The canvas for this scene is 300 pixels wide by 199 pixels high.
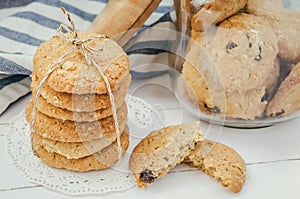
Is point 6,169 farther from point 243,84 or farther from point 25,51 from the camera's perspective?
point 243,84

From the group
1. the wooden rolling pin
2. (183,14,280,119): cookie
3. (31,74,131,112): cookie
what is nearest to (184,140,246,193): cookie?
(183,14,280,119): cookie

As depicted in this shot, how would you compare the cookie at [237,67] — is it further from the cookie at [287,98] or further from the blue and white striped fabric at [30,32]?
the blue and white striped fabric at [30,32]

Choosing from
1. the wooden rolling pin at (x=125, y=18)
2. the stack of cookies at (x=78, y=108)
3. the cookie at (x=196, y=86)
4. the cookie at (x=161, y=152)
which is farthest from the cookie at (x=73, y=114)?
the wooden rolling pin at (x=125, y=18)

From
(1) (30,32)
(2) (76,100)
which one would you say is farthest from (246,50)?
(1) (30,32)

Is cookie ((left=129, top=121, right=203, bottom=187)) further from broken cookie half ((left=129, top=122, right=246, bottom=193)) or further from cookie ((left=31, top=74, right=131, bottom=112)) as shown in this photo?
cookie ((left=31, top=74, right=131, bottom=112))

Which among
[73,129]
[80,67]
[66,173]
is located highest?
[80,67]

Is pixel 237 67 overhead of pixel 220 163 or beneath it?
overhead

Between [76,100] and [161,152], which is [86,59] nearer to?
[76,100]

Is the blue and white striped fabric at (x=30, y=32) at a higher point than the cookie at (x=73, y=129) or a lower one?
lower
